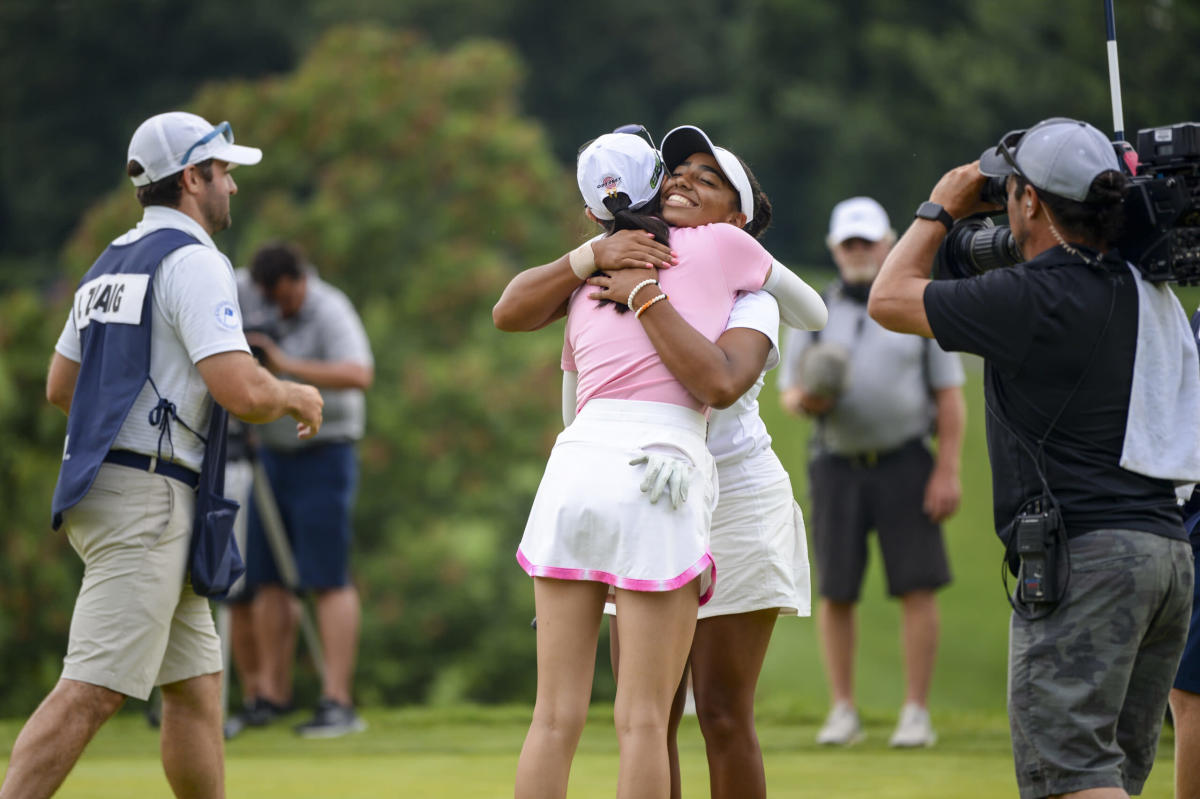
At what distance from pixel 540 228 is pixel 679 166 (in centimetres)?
868

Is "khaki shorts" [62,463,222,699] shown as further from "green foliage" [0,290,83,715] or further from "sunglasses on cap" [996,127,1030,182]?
"green foliage" [0,290,83,715]

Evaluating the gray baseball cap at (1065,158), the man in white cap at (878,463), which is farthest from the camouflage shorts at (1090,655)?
the man in white cap at (878,463)

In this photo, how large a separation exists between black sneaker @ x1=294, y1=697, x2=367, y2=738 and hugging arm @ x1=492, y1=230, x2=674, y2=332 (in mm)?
3683

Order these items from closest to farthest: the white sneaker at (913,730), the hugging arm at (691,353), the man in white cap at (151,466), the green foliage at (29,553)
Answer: the hugging arm at (691,353) → the man in white cap at (151,466) → the white sneaker at (913,730) → the green foliage at (29,553)

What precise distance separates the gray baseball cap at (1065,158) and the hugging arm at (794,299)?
617 mm

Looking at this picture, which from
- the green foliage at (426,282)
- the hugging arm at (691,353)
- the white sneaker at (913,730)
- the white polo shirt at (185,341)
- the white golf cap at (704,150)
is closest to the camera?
the hugging arm at (691,353)

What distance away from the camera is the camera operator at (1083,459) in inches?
126

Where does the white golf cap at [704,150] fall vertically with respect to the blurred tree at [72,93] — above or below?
below

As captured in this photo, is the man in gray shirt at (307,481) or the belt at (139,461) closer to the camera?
the belt at (139,461)

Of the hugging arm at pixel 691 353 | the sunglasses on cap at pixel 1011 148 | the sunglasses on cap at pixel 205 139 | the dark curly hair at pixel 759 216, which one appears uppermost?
the sunglasses on cap at pixel 205 139

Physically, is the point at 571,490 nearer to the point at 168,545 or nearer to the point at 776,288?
the point at 776,288

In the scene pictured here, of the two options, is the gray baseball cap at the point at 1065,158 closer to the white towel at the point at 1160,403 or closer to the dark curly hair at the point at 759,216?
the white towel at the point at 1160,403

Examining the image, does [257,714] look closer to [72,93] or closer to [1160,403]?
[1160,403]

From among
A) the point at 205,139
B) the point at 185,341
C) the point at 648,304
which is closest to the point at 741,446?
the point at 648,304
